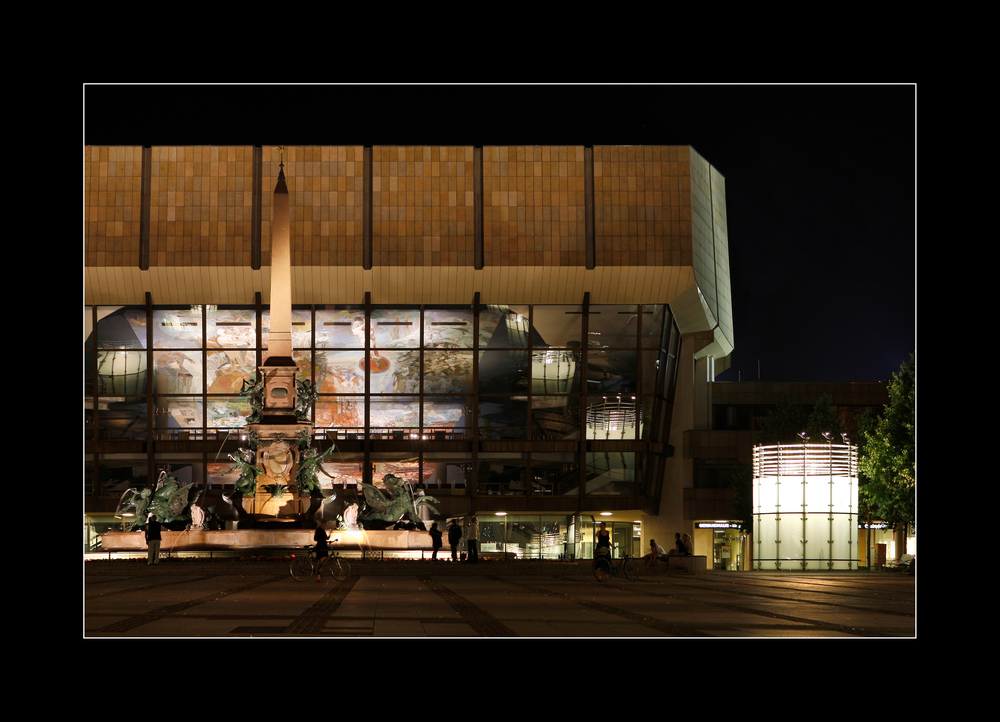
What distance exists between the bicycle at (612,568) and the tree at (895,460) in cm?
925

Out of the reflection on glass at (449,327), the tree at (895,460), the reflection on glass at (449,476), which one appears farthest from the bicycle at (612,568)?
the reflection on glass at (449,327)

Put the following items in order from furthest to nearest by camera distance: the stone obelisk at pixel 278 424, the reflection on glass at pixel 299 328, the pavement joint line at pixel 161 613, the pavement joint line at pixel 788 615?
the reflection on glass at pixel 299 328 → the stone obelisk at pixel 278 424 → the pavement joint line at pixel 788 615 → the pavement joint line at pixel 161 613

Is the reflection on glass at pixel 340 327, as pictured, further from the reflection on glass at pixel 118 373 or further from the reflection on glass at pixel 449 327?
the reflection on glass at pixel 118 373

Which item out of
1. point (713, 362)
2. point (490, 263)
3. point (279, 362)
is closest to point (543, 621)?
point (279, 362)

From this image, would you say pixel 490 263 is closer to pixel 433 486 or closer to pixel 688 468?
pixel 433 486

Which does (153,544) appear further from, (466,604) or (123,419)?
(123,419)

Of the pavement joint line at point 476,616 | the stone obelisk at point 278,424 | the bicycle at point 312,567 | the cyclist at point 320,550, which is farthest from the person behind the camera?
the stone obelisk at point 278,424

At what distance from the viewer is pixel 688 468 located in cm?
5550

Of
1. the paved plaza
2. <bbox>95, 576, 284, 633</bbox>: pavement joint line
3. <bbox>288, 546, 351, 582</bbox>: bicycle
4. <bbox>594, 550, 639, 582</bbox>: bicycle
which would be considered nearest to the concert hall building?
<bbox>594, 550, 639, 582</bbox>: bicycle

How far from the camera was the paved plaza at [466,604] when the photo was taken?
12531 millimetres

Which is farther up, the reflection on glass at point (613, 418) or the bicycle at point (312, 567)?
the reflection on glass at point (613, 418)

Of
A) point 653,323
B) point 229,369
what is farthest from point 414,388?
point 653,323

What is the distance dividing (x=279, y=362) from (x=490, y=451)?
16.8 metres

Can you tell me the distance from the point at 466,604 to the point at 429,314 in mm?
35287
